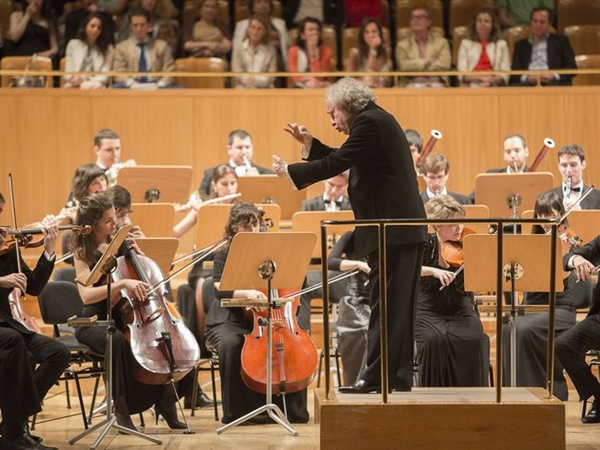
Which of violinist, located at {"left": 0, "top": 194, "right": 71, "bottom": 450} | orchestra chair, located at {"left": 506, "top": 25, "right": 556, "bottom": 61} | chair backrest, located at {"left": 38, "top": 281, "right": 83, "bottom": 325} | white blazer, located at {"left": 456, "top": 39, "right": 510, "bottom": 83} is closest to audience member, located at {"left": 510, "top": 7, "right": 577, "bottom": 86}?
white blazer, located at {"left": 456, "top": 39, "right": 510, "bottom": 83}

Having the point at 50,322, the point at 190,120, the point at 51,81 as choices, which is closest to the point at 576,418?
the point at 50,322

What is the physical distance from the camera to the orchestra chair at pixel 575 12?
9031 mm

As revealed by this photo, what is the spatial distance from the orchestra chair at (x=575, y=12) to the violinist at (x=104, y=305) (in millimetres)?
5388

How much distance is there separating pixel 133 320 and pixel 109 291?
23 cm

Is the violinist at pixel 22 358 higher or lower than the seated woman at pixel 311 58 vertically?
lower

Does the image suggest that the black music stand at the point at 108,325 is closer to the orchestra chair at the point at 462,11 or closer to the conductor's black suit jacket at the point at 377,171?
the conductor's black suit jacket at the point at 377,171

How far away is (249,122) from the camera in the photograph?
27.7ft

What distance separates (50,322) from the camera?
5.32 m

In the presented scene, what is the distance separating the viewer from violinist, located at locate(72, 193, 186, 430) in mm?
4773

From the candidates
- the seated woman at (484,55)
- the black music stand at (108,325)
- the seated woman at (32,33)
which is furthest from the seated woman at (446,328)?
the seated woman at (32,33)

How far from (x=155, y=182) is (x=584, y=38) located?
13.6 feet

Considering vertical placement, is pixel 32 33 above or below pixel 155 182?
above

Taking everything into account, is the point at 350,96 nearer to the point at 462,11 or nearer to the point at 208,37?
the point at 208,37

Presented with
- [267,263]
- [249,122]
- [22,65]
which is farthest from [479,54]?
[267,263]
